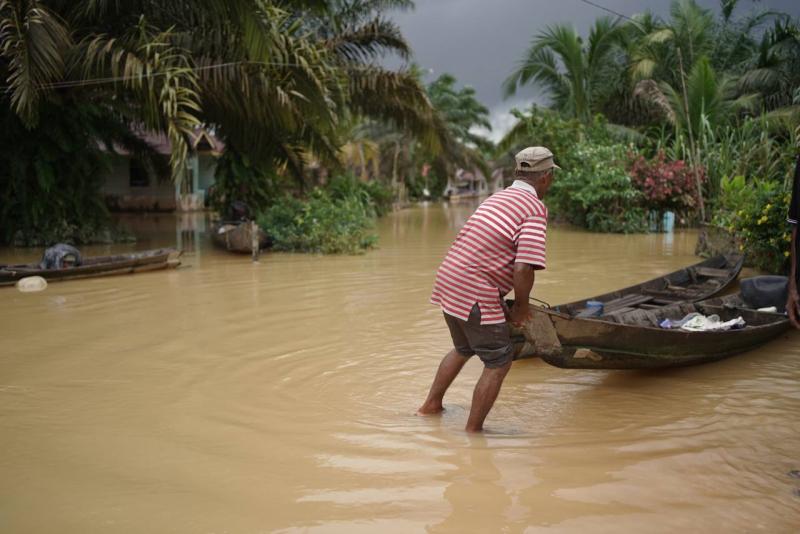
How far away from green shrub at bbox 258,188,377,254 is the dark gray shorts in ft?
31.8

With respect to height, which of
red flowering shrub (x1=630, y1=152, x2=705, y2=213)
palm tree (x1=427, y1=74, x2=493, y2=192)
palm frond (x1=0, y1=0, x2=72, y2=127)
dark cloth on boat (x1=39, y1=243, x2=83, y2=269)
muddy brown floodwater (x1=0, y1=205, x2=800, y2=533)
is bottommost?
muddy brown floodwater (x1=0, y1=205, x2=800, y2=533)

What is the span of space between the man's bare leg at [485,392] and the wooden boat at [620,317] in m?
0.34

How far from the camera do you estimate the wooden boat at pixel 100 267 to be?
9375 millimetres

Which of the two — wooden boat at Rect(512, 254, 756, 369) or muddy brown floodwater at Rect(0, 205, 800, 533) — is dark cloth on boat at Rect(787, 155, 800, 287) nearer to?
muddy brown floodwater at Rect(0, 205, 800, 533)

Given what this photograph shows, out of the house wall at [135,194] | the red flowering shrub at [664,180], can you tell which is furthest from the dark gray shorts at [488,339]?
the house wall at [135,194]

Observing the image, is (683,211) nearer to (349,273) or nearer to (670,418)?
(349,273)

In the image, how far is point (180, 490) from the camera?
3301 millimetres

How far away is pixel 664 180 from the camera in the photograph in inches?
678

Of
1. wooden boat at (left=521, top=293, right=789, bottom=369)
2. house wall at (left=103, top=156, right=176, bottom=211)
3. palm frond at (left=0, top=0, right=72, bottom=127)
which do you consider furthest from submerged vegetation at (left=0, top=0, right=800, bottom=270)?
house wall at (left=103, top=156, right=176, bottom=211)

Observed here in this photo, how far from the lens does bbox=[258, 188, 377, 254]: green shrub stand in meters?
13.6

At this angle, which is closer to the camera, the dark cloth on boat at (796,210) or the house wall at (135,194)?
the dark cloth on boat at (796,210)

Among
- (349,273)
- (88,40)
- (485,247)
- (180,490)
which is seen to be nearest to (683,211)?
(349,273)

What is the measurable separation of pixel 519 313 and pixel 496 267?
305mm

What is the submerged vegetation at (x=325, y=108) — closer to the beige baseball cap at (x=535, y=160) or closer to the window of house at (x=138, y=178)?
the beige baseball cap at (x=535, y=160)
